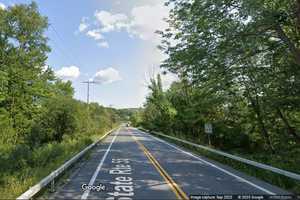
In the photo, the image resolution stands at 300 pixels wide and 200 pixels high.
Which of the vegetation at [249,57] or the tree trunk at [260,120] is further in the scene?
the tree trunk at [260,120]

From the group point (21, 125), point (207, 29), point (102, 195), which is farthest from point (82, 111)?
point (102, 195)

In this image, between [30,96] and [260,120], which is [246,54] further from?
[30,96]

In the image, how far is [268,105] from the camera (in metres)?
17.0

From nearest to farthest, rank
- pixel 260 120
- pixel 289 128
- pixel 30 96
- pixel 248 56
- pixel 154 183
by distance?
1. pixel 154 183
2. pixel 248 56
3. pixel 289 128
4. pixel 260 120
5. pixel 30 96

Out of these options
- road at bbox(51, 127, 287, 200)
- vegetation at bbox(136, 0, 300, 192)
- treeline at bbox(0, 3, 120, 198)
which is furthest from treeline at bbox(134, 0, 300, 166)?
treeline at bbox(0, 3, 120, 198)

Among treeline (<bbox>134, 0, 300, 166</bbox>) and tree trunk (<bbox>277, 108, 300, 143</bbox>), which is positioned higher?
treeline (<bbox>134, 0, 300, 166</bbox>)

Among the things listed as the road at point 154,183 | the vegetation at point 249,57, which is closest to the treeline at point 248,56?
the vegetation at point 249,57

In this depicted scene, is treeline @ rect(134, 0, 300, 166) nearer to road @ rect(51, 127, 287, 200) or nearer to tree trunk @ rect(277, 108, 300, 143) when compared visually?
tree trunk @ rect(277, 108, 300, 143)

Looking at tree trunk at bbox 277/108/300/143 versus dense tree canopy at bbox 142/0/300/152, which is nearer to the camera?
dense tree canopy at bbox 142/0/300/152

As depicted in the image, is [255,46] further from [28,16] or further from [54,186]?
[28,16]

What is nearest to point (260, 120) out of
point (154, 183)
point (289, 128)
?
point (289, 128)

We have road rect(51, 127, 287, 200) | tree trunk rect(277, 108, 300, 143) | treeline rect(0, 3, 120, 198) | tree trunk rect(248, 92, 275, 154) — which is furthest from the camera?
treeline rect(0, 3, 120, 198)

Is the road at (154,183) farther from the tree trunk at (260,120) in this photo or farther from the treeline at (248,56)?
the tree trunk at (260,120)

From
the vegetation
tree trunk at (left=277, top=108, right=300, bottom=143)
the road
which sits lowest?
the road
